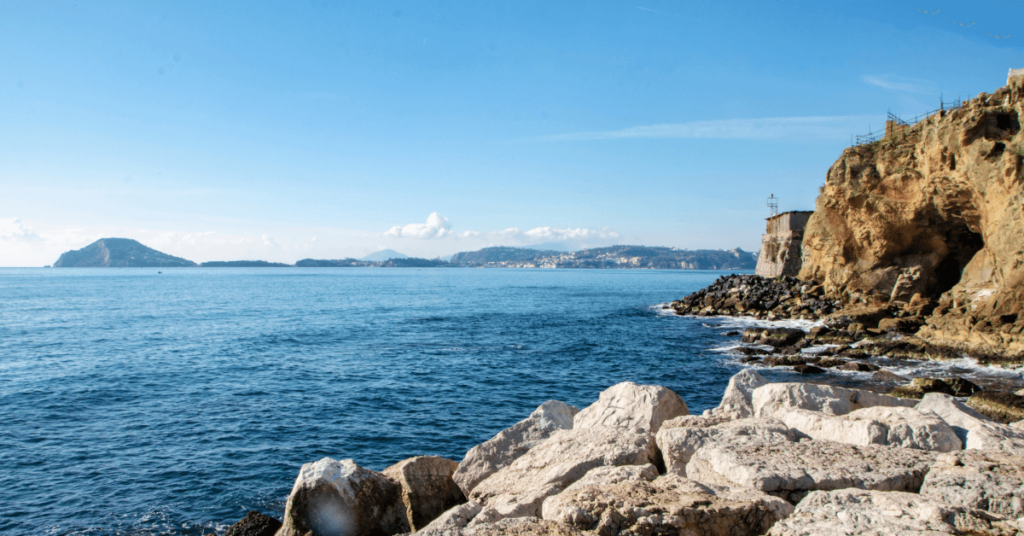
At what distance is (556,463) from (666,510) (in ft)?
9.33

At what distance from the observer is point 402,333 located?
36.9 m

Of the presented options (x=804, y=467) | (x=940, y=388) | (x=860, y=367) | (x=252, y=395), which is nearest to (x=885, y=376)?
(x=860, y=367)

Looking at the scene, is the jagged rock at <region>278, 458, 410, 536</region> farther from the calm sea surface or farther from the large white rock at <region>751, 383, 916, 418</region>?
the large white rock at <region>751, 383, 916, 418</region>

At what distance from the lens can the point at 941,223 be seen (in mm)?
32125

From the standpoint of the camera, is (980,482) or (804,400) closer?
(980,482)

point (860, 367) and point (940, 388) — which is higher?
point (940, 388)

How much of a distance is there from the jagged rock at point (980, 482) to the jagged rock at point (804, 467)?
29cm

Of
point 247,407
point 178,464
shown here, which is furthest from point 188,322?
point 178,464

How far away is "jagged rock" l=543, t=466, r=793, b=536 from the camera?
5.39 meters

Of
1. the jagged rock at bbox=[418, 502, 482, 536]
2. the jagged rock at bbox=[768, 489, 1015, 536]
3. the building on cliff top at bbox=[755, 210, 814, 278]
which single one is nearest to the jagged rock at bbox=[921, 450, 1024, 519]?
the jagged rock at bbox=[768, 489, 1015, 536]

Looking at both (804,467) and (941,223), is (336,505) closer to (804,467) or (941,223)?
(804,467)

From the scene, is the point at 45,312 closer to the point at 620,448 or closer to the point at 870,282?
the point at 620,448

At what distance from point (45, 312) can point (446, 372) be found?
4916 cm

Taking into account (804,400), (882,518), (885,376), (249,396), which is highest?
(882,518)
